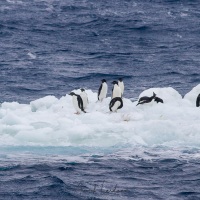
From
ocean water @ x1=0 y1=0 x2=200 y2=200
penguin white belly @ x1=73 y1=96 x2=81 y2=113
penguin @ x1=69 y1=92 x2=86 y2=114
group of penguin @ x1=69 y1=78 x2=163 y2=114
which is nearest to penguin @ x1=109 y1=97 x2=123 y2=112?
group of penguin @ x1=69 y1=78 x2=163 y2=114

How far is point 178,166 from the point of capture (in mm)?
23422

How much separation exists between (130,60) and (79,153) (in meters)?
18.1

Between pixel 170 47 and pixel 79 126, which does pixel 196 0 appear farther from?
pixel 79 126

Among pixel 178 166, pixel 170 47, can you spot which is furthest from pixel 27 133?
pixel 170 47

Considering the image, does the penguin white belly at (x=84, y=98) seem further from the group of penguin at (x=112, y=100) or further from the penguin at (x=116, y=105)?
the penguin at (x=116, y=105)

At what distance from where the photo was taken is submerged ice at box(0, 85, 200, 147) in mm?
26125

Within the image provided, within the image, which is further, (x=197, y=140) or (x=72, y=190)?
(x=197, y=140)

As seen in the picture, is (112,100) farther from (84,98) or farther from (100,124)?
(100,124)

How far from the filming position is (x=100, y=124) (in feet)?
89.7

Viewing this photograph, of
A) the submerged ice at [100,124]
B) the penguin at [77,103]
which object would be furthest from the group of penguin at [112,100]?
the submerged ice at [100,124]

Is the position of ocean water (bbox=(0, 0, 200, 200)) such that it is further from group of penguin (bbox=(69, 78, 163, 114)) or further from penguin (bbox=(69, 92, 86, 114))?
penguin (bbox=(69, 92, 86, 114))

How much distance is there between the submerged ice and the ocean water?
36 millimetres

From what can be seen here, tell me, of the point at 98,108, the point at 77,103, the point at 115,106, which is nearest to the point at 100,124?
the point at 115,106

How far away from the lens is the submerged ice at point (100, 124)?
85.7ft
